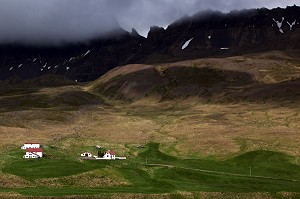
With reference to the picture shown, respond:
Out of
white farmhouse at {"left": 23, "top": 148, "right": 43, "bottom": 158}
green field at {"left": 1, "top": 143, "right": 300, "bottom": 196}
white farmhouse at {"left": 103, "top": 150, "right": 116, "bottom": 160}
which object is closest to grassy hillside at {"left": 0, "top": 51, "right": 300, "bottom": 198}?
green field at {"left": 1, "top": 143, "right": 300, "bottom": 196}

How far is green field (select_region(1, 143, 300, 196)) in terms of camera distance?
7619cm

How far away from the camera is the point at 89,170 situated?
283 ft

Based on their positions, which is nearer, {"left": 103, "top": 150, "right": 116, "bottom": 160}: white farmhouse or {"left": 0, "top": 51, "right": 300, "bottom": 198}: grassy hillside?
{"left": 0, "top": 51, "right": 300, "bottom": 198}: grassy hillside

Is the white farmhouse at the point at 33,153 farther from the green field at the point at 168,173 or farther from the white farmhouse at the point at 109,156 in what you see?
the white farmhouse at the point at 109,156

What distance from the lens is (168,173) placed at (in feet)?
304

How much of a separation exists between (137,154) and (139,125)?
5998 centimetres

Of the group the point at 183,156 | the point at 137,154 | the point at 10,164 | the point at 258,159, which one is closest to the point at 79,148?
the point at 137,154

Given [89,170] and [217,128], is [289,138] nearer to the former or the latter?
[217,128]

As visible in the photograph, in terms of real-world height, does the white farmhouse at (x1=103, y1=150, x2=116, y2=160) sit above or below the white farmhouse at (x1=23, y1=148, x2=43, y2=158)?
below

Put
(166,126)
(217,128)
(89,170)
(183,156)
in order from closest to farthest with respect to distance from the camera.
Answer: (89,170)
(183,156)
(217,128)
(166,126)

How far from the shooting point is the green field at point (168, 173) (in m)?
76.2

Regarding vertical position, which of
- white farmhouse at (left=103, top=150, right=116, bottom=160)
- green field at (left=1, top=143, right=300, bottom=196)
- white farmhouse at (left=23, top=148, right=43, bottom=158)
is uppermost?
white farmhouse at (left=23, top=148, right=43, bottom=158)

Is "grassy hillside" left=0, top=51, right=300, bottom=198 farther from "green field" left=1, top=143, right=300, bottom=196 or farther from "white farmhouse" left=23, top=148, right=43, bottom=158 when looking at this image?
"white farmhouse" left=23, top=148, right=43, bottom=158

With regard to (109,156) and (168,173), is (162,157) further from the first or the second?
(168,173)
